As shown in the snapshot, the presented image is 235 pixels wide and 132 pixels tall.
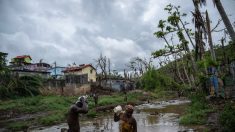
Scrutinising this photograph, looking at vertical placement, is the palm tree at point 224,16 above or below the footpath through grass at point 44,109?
above

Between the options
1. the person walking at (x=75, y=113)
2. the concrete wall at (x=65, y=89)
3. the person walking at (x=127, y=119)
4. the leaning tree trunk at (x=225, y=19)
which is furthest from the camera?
the concrete wall at (x=65, y=89)

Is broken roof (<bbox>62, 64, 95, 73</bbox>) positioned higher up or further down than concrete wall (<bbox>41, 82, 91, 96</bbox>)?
higher up

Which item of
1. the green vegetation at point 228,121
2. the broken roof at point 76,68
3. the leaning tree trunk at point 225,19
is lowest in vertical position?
the green vegetation at point 228,121

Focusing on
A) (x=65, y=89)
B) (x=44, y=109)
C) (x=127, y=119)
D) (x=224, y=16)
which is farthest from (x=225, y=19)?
(x=65, y=89)

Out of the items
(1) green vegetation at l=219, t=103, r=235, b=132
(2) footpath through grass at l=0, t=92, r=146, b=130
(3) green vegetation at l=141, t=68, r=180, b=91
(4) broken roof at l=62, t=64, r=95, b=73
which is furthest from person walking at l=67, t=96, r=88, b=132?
(4) broken roof at l=62, t=64, r=95, b=73

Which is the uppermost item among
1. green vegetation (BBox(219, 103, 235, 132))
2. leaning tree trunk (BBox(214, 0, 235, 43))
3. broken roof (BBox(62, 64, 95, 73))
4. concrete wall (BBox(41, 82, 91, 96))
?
broken roof (BBox(62, 64, 95, 73))

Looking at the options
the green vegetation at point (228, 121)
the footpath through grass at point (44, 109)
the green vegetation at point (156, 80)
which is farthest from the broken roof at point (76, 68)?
the green vegetation at point (228, 121)

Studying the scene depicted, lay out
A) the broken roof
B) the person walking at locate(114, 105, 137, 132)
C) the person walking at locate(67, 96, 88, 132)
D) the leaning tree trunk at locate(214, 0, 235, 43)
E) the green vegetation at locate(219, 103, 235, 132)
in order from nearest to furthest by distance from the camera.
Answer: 1. the person walking at locate(114, 105, 137, 132)
2. the green vegetation at locate(219, 103, 235, 132)
3. the person walking at locate(67, 96, 88, 132)
4. the leaning tree trunk at locate(214, 0, 235, 43)
5. the broken roof

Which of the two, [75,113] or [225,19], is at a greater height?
[225,19]

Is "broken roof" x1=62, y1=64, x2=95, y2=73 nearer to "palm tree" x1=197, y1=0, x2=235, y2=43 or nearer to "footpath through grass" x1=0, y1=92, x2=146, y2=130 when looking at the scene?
"footpath through grass" x1=0, y1=92, x2=146, y2=130

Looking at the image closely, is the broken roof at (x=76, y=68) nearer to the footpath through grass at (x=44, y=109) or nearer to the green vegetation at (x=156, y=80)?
the green vegetation at (x=156, y=80)

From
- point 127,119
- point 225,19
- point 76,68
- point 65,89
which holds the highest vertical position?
point 76,68

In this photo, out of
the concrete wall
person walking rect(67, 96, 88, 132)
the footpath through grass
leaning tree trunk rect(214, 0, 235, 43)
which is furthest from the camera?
the concrete wall

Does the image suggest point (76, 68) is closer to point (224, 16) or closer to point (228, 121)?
point (224, 16)
